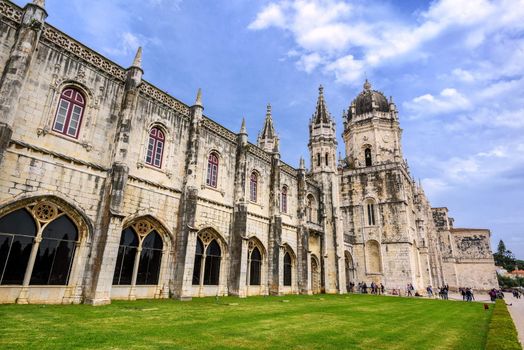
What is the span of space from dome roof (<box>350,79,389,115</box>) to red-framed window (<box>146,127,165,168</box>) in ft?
113

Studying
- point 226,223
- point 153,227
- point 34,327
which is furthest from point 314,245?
point 34,327

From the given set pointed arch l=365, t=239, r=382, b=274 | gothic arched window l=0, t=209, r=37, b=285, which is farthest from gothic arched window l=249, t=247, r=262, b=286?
pointed arch l=365, t=239, r=382, b=274

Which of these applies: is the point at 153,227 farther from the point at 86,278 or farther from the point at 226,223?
the point at 226,223

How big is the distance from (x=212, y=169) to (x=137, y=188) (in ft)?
18.3

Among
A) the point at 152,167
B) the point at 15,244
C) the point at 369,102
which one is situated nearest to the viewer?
the point at 15,244

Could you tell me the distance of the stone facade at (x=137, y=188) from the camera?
37.8 feet

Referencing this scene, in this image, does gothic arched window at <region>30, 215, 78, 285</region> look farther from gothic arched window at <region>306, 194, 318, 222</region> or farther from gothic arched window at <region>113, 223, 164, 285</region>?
gothic arched window at <region>306, 194, 318, 222</region>

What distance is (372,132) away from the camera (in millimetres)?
42250

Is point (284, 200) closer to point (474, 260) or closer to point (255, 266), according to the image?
point (255, 266)

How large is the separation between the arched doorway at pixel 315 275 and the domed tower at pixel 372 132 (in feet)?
58.7

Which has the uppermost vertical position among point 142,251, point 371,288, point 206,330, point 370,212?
point 370,212

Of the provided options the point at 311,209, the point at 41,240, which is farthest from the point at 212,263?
the point at 311,209

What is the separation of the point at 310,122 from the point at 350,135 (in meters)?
11.2

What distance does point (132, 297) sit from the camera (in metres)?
14.1
